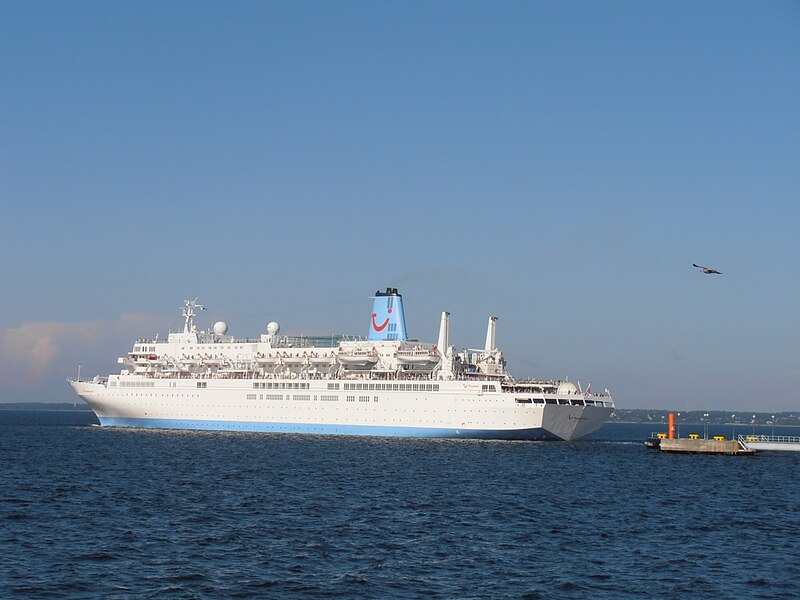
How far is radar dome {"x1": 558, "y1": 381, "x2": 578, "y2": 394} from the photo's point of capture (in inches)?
2717

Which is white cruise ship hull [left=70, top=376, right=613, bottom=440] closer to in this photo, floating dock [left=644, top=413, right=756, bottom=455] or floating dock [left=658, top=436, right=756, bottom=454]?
floating dock [left=644, top=413, right=756, bottom=455]

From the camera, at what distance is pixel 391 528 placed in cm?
3064

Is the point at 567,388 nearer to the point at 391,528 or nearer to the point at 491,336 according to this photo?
the point at 491,336

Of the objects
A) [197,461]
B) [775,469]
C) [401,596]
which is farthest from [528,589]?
[775,469]

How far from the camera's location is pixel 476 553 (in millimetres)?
26766

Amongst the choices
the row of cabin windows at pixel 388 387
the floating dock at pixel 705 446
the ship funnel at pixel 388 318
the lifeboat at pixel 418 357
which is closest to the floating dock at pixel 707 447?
the floating dock at pixel 705 446

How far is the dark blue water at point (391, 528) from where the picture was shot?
2311 cm

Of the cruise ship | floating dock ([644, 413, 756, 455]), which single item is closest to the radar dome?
the cruise ship

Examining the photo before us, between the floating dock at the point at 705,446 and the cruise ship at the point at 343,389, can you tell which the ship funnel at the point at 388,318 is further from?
the floating dock at the point at 705,446

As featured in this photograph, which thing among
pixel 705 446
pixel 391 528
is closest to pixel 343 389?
pixel 705 446

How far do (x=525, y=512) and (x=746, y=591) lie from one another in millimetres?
12343

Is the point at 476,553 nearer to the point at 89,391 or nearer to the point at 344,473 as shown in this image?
the point at 344,473

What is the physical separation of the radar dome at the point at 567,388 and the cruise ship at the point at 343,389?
0.09m

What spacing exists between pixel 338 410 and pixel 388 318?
30.4 ft
